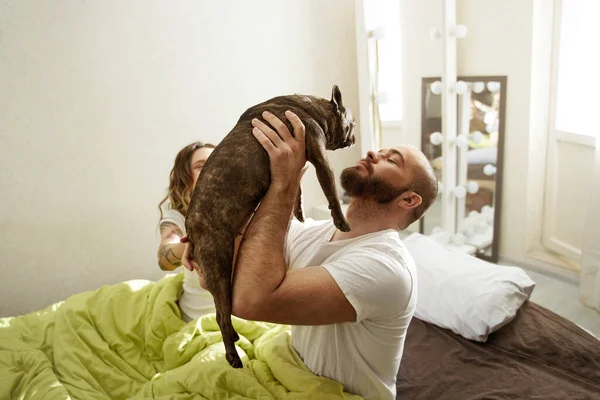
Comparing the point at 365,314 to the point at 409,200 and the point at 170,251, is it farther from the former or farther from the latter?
the point at 170,251

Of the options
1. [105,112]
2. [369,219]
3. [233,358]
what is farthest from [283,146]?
[105,112]

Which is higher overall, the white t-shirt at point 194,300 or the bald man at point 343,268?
the bald man at point 343,268

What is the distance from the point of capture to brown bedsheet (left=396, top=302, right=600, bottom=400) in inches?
70.8

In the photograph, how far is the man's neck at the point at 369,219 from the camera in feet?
5.10

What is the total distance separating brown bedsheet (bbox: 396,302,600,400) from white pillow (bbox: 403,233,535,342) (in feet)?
0.21

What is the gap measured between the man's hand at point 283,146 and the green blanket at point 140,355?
0.65 meters

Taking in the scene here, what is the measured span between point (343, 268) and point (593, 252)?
6.92 feet

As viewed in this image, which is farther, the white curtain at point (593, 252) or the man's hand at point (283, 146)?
the white curtain at point (593, 252)

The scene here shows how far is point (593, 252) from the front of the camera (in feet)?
8.97

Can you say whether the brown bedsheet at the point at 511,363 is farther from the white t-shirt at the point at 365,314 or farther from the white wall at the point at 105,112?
the white wall at the point at 105,112

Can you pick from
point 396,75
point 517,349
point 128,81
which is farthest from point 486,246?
point 128,81

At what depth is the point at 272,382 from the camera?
1.57m

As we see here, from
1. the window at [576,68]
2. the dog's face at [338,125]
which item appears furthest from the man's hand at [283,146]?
the window at [576,68]

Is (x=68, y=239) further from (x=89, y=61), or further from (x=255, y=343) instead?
(x=255, y=343)
